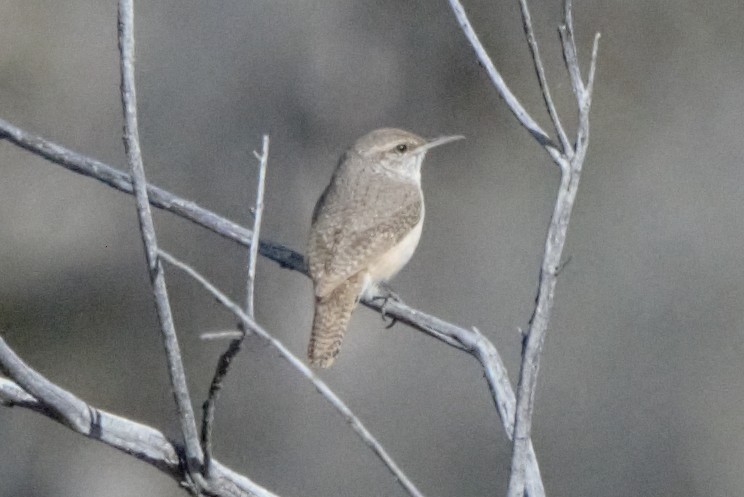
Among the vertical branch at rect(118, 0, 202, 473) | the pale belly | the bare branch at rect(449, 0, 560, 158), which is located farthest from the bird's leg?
the vertical branch at rect(118, 0, 202, 473)

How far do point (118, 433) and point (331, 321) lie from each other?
5.29 ft

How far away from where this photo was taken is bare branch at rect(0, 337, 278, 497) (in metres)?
3.13

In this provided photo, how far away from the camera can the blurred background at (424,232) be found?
8.59 meters

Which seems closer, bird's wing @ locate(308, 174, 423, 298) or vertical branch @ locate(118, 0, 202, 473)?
vertical branch @ locate(118, 0, 202, 473)

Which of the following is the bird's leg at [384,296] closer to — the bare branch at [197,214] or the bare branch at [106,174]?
the bare branch at [197,214]

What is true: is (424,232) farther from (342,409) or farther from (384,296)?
(342,409)

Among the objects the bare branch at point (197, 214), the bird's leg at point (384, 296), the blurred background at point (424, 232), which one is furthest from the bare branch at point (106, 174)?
the blurred background at point (424, 232)

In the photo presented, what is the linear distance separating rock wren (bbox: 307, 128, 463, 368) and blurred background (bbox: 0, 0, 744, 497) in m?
2.64

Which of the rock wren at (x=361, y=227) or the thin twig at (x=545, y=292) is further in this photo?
the rock wren at (x=361, y=227)

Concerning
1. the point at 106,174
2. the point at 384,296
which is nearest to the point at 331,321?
the point at 384,296

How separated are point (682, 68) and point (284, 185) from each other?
2.72 metres

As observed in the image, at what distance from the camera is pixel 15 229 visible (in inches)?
363

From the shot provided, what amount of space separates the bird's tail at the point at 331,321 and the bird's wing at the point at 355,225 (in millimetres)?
39

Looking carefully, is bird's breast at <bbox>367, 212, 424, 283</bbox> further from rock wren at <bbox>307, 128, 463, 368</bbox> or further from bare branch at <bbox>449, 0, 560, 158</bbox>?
bare branch at <bbox>449, 0, 560, 158</bbox>
